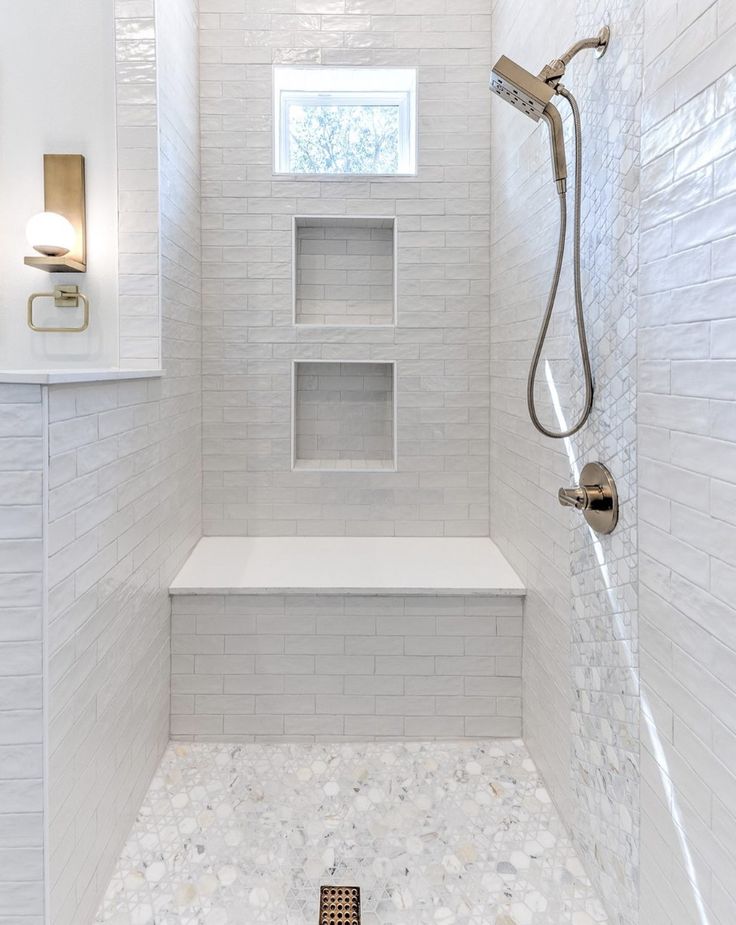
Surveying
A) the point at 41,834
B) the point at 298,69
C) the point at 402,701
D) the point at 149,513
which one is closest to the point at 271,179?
the point at 298,69

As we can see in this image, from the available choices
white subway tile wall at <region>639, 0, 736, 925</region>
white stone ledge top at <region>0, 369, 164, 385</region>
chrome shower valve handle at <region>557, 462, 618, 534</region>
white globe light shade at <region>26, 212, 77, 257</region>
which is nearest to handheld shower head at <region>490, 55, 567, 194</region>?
white subway tile wall at <region>639, 0, 736, 925</region>

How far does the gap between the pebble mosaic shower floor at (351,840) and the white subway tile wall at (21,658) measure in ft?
1.07

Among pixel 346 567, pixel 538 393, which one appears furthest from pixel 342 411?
pixel 538 393

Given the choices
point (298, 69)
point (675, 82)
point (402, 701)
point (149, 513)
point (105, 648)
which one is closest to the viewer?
point (675, 82)

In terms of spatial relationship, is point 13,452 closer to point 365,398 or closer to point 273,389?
point 273,389

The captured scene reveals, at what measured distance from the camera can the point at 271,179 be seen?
8.39 feet

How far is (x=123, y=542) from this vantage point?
158cm

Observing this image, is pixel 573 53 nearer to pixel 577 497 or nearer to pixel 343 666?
pixel 577 497

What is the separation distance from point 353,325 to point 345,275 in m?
0.30

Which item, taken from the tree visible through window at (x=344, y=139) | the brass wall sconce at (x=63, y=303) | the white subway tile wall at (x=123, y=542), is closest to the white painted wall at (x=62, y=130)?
the brass wall sconce at (x=63, y=303)

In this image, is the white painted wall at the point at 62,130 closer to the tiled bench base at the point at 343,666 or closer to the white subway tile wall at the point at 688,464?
the tiled bench base at the point at 343,666

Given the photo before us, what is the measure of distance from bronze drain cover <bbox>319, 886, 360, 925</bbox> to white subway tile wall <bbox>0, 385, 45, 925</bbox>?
57 cm

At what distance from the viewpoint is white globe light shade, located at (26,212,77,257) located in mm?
2008

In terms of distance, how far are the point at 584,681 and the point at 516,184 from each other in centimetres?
162
